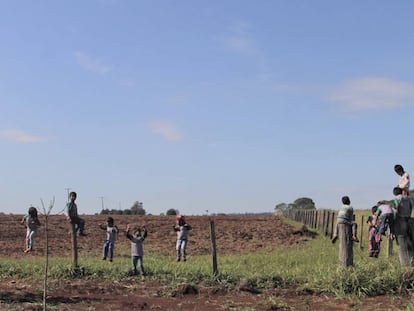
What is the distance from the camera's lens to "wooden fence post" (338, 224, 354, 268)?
11.2 m

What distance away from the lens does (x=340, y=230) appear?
1155 cm

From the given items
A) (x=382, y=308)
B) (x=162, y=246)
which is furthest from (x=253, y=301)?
(x=162, y=246)

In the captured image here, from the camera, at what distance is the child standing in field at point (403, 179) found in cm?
1203

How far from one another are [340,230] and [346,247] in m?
0.46

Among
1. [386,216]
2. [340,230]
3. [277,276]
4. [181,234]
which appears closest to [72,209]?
[181,234]

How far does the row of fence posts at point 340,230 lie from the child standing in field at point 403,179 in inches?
66.7

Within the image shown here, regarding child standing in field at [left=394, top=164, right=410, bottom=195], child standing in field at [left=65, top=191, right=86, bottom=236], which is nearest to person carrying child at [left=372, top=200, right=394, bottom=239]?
child standing in field at [left=394, top=164, right=410, bottom=195]

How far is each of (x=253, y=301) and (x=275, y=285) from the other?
151 cm

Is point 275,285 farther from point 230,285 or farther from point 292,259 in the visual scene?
point 292,259

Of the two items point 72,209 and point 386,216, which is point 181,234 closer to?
point 72,209

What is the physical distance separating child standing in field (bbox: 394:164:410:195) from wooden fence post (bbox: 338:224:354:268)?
1677mm

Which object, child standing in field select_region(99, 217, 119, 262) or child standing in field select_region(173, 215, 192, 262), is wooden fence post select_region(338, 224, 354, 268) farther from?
child standing in field select_region(99, 217, 119, 262)

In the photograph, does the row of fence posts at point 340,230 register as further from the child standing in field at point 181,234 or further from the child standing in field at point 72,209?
the child standing in field at point 72,209

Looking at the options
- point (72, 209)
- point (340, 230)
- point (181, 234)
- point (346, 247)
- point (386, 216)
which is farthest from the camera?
point (181, 234)
